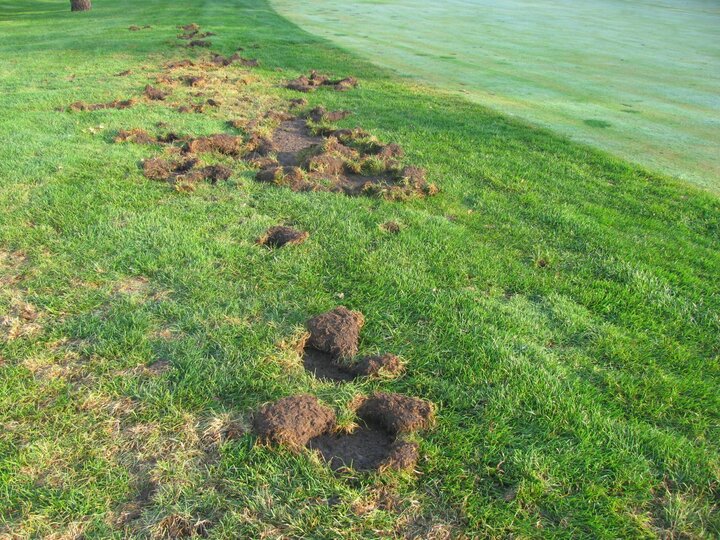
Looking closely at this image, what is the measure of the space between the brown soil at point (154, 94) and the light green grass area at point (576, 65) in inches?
240

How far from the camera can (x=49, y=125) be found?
7.44m

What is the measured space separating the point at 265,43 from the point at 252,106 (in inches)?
305

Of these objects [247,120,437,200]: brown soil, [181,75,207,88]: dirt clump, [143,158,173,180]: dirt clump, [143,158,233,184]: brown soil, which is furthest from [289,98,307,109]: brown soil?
[143,158,173,180]: dirt clump

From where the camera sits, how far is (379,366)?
3.30 metres

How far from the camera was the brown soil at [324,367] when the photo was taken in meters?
3.33

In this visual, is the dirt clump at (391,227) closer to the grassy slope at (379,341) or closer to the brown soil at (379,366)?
the grassy slope at (379,341)

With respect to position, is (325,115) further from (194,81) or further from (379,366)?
(379,366)

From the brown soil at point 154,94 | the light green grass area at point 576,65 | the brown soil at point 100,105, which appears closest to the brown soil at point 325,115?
the brown soil at point 154,94

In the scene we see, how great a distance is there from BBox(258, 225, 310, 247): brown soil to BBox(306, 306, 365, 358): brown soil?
123cm

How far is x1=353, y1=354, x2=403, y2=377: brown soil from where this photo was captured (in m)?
3.28

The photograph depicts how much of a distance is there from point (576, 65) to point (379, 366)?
46.3 feet

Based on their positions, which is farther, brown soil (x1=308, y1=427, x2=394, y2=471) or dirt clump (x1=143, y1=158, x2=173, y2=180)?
dirt clump (x1=143, y1=158, x2=173, y2=180)

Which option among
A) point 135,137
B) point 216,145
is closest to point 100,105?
point 135,137

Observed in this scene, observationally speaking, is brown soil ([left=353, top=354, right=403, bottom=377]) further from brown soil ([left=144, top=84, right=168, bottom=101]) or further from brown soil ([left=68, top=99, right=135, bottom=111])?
brown soil ([left=144, top=84, right=168, bottom=101])
